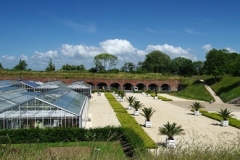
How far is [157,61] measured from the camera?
11875cm

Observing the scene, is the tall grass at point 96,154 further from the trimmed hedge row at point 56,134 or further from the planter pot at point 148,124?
the planter pot at point 148,124

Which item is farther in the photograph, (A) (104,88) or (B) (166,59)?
(B) (166,59)

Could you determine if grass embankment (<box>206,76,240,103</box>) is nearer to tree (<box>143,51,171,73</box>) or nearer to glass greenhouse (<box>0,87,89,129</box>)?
glass greenhouse (<box>0,87,89,129</box>)

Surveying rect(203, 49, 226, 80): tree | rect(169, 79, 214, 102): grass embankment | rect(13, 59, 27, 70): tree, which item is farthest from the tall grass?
rect(13, 59, 27, 70): tree

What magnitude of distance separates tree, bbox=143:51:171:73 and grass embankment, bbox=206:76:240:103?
2099 inches

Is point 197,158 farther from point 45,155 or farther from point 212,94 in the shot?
point 212,94

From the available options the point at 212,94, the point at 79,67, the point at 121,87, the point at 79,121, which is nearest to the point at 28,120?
the point at 79,121

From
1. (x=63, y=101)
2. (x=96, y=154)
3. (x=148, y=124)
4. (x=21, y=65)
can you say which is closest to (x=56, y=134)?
(x=63, y=101)

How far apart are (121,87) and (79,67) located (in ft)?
123

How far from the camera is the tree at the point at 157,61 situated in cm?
11831

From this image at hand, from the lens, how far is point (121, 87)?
259ft

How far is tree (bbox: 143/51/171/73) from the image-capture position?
388ft

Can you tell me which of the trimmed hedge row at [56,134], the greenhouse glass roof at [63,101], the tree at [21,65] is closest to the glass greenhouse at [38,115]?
the greenhouse glass roof at [63,101]

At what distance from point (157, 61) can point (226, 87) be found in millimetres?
64128
